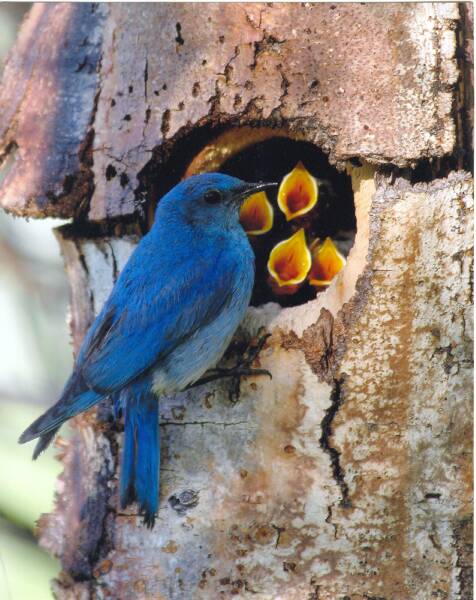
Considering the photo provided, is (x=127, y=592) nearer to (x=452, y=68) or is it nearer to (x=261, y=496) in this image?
(x=261, y=496)

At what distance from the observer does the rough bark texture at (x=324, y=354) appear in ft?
10.8

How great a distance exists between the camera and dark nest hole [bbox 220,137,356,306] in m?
4.27

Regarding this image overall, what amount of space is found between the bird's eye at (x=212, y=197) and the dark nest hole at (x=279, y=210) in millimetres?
214

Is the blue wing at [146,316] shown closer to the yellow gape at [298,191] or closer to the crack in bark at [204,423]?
the crack in bark at [204,423]

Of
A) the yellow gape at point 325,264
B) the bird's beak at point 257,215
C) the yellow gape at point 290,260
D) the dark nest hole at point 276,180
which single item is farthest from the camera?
the bird's beak at point 257,215

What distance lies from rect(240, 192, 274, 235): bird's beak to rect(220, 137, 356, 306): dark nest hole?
0.09m

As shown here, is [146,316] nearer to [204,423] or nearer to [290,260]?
[204,423]

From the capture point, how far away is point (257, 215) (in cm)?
470

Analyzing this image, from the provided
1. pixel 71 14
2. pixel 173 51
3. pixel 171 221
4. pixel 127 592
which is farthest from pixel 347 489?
pixel 71 14

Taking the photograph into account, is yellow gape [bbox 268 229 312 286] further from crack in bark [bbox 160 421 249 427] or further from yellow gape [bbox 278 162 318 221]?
crack in bark [bbox 160 421 249 427]

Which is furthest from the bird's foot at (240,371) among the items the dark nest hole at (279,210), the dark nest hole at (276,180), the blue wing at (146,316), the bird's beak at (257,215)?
the bird's beak at (257,215)

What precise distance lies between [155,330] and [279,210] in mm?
1441

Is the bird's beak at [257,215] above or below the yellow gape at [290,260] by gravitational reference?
above

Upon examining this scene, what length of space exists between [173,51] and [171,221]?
692 mm
